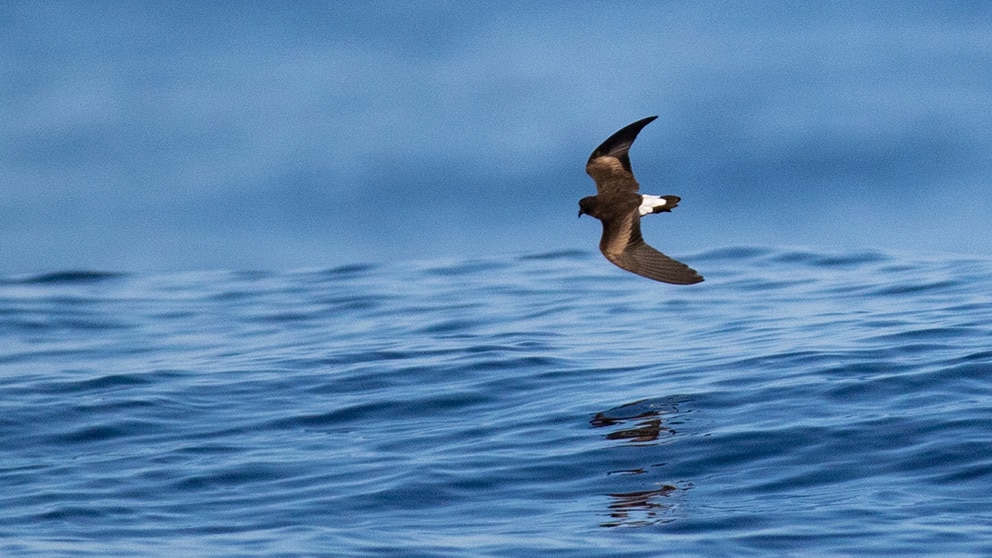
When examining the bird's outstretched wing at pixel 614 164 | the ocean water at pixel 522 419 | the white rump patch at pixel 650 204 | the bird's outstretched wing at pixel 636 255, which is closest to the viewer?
the ocean water at pixel 522 419

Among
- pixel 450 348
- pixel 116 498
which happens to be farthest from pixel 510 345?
pixel 116 498

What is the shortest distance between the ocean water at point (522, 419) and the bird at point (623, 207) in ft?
3.41

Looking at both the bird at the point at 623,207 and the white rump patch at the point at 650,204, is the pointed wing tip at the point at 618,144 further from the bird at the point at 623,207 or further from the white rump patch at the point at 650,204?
the white rump patch at the point at 650,204

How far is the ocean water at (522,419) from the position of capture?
7.35 meters

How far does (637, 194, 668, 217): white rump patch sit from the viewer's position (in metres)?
8.83

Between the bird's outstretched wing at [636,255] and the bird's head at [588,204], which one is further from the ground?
the bird's head at [588,204]

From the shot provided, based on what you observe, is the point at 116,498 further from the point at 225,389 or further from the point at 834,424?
the point at 834,424

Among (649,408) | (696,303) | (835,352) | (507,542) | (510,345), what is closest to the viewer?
(507,542)

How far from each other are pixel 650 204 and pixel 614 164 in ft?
1.24

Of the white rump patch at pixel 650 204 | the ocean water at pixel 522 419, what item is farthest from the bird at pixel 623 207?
the ocean water at pixel 522 419

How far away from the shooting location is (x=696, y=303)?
1298 centimetres

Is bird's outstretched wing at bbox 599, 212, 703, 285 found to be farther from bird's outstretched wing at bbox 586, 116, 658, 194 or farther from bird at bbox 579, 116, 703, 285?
bird's outstretched wing at bbox 586, 116, 658, 194

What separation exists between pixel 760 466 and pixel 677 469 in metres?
0.47

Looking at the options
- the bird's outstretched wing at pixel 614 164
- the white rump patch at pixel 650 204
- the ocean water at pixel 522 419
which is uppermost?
the bird's outstretched wing at pixel 614 164
